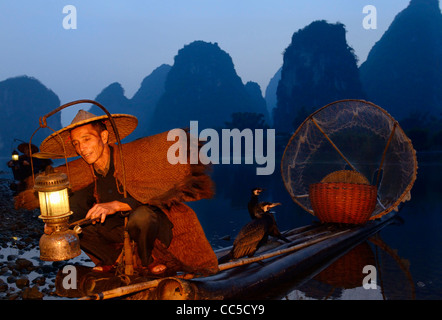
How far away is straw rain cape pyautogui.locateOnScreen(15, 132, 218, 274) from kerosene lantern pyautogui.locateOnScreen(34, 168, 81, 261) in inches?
18.4

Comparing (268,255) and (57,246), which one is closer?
(57,246)

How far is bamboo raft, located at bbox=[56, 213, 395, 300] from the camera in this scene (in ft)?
9.44

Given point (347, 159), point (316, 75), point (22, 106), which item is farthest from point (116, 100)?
point (347, 159)

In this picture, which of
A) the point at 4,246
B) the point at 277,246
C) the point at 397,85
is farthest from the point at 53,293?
the point at 397,85

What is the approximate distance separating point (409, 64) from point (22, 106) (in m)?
147

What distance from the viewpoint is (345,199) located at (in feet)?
21.4

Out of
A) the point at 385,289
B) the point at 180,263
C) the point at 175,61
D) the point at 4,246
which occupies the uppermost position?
the point at 175,61

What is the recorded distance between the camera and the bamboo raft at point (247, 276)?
113 inches

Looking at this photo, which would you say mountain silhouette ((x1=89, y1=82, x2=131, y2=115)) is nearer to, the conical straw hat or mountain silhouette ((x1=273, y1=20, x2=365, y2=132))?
mountain silhouette ((x1=273, y1=20, x2=365, y2=132))

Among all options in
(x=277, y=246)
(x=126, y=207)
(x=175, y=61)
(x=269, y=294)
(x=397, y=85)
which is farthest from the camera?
(x=175, y=61)

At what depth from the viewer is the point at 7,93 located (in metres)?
160

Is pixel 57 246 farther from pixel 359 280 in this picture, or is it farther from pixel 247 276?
pixel 359 280

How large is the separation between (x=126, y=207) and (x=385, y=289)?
12.1 ft

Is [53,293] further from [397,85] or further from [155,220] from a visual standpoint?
[397,85]
